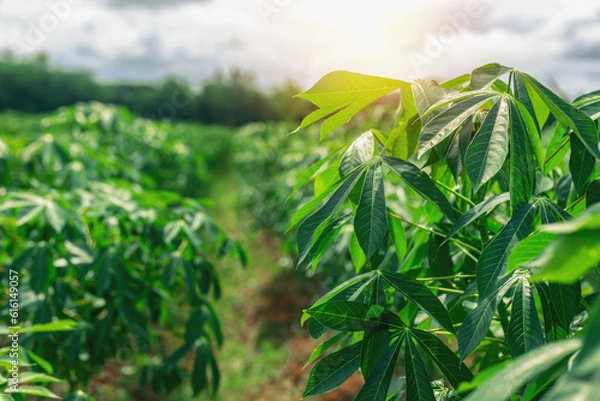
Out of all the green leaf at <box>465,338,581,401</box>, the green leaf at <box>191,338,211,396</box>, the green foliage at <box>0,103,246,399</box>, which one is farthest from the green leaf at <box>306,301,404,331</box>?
the green leaf at <box>191,338,211,396</box>

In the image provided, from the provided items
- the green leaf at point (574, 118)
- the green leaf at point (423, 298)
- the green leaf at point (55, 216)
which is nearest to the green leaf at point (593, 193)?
the green leaf at point (574, 118)

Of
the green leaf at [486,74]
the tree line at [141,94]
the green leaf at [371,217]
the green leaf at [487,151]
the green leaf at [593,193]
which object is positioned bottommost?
the green leaf at [593,193]

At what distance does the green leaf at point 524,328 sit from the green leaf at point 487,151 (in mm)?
204

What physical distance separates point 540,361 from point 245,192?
7.87 metres

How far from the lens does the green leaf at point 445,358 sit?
2.75ft

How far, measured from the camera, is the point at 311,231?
865 mm

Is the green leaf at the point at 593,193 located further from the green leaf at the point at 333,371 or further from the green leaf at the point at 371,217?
the green leaf at the point at 333,371

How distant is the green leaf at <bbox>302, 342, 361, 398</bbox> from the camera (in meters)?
0.82

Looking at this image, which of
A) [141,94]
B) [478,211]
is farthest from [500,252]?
[141,94]

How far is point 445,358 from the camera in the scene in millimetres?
840

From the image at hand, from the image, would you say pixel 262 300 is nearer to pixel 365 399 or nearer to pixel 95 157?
pixel 95 157

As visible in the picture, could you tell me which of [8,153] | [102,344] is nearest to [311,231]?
[102,344]

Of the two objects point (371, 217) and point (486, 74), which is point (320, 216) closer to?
point (371, 217)

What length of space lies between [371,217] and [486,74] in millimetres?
338
